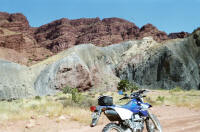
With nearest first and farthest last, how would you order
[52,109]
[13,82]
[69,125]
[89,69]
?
[69,125]
[52,109]
[13,82]
[89,69]

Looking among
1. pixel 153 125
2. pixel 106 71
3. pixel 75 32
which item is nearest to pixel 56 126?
pixel 153 125

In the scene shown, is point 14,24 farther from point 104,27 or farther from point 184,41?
point 184,41

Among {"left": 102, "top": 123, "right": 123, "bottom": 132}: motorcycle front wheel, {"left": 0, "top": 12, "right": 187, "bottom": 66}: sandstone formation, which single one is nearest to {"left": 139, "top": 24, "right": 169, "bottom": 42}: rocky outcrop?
{"left": 0, "top": 12, "right": 187, "bottom": 66}: sandstone formation

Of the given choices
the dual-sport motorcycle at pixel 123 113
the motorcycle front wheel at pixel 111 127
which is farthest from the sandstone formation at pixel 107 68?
the motorcycle front wheel at pixel 111 127

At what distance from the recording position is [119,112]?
4.93 metres

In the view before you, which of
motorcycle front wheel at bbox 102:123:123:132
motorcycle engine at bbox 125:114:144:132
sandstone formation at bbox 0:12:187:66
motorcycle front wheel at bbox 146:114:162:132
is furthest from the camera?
sandstone formation at bbox 0:12:187:66

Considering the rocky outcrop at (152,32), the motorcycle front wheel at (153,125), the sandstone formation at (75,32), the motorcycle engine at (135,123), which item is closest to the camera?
the motorcycle engine at (135,123)

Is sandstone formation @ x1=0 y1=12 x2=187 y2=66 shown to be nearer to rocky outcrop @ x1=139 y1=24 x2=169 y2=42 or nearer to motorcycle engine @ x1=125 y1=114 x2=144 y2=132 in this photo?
rocky outcrop @ x1=139 y1=24 x2=169 y2=42

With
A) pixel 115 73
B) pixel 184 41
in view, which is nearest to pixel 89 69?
pixel 115 73

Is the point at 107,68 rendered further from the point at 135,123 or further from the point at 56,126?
the point at 135,123

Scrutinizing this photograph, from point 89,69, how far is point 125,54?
16646 mm

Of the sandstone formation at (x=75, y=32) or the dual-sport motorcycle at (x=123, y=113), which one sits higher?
the sandstone formation at (x=75, y=32)

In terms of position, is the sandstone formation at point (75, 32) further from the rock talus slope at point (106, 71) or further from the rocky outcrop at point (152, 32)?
the rock talus slope at point (106, 71)

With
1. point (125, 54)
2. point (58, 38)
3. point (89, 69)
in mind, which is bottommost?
point (89, 69)
